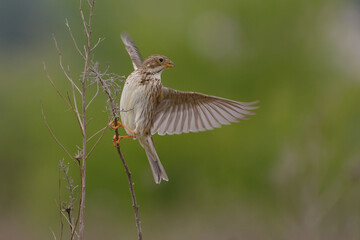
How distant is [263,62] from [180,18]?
208 cm

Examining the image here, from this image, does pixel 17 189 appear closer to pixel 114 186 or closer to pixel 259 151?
pixel 114 186

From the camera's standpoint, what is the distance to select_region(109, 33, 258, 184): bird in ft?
12.6

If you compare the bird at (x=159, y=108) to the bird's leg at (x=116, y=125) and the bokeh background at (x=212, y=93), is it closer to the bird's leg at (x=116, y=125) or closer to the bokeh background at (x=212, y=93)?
the bird's leg at (x=116, y=125)

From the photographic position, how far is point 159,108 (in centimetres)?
420

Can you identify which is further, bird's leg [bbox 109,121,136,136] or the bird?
the bird

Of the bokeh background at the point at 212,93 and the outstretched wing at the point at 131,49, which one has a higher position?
the outstretched wing at the point at 131,49

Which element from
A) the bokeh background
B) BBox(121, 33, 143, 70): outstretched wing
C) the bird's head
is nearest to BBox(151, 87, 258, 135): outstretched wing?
the bird's head

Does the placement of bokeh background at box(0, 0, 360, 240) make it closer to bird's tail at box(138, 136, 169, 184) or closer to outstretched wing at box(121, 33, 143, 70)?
outstretched wing at box(121, 33, 143, 70)

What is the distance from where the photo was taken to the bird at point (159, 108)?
385 centimetres

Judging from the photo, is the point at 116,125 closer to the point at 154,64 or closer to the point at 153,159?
the point at 153,159

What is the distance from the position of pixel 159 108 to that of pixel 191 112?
281 mm

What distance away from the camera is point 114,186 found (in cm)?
1268

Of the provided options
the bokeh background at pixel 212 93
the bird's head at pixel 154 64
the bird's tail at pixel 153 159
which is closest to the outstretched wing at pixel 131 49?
the bird's head at pixel 154 64

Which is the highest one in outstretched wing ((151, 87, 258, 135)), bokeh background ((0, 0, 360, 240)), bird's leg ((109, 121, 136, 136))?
bird's leg ((109, 121, 136, 136))
